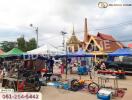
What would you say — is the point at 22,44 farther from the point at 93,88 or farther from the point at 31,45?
the point at 93,88

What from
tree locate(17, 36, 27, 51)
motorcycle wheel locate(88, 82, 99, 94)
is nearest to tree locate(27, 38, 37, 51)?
tree locate(17, 36, 27, 51)

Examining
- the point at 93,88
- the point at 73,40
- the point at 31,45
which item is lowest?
the point at 93,88

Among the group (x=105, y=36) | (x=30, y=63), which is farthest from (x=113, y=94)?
(x=105, y=36)

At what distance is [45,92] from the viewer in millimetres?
17484

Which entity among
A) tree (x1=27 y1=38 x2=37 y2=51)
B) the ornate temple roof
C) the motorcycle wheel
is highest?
the ornate temple roof

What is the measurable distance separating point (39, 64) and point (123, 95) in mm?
7017

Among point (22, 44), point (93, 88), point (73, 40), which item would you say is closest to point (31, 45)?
point (22, 44)

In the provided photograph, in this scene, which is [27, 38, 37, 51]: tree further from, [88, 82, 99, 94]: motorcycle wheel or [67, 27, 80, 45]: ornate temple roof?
[88, 82, 99, 94]: motorcycle wheel

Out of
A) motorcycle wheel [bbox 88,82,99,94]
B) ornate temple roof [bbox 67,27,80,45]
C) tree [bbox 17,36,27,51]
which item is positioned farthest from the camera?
ornate temple roof [bbox 67,27,80,45]

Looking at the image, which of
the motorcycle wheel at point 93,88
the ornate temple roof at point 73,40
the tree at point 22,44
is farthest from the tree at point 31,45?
the motorcycle wheel at point 93,88

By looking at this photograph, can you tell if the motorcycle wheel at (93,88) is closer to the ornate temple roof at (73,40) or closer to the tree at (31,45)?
the tree at (31,45)

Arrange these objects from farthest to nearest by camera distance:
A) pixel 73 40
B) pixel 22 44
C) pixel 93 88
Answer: pixel 73 40
pixel 22 44
pixel 93 88

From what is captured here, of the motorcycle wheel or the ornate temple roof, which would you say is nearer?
the motorcycle wheel

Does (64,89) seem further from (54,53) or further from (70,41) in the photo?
(70,41)
